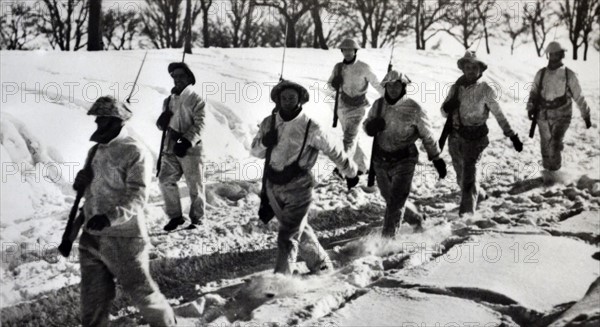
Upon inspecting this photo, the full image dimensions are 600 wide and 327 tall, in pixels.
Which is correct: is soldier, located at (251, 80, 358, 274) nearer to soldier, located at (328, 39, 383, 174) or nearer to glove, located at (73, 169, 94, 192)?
glove, located at (73, 169, 94, 192)

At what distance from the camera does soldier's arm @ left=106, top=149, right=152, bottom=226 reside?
11.8 feet

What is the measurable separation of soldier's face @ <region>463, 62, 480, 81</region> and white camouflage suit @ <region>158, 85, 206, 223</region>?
109 inches

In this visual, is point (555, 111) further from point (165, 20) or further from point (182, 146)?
point (165, 20)

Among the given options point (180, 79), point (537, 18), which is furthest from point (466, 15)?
point (180, 79)

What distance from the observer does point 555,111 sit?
740 cm

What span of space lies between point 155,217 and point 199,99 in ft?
4.17

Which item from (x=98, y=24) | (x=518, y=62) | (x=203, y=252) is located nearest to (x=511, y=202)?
(x=203, y=252)

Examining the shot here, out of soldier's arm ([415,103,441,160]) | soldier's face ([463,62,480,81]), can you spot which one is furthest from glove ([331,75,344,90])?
soldier's arm ([415,103,441,160])

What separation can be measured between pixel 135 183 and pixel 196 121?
2.08 meters

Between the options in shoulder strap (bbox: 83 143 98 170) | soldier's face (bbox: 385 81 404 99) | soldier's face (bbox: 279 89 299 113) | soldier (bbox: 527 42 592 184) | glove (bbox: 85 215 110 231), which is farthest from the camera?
soldier (bbox: 527 42 592 184)

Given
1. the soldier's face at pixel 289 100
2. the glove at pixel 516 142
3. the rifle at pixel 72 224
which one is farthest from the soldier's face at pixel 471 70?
the rifle at pixel 72 224

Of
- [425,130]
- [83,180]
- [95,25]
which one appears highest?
[95,25]

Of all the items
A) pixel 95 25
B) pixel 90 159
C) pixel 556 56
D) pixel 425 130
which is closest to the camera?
pixel 90 159

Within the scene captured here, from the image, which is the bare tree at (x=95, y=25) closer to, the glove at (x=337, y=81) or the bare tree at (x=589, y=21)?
the glove at (x=337, y=81)
